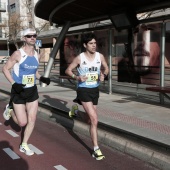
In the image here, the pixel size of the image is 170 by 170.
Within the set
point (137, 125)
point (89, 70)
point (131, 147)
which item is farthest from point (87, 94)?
point (137, 125)

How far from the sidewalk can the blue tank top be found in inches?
73.3

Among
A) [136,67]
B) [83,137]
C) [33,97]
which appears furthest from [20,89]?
[136,67]

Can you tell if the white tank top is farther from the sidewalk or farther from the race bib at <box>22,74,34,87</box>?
the sidewalk

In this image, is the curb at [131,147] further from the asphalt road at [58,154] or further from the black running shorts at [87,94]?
the black running shorts at [87,94]

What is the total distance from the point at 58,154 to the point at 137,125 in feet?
5.90

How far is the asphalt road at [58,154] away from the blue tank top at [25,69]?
119cm

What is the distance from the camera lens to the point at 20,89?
513 cm

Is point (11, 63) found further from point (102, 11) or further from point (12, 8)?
point (12, 8)

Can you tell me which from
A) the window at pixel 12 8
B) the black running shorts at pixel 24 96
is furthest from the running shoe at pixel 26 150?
the window at pixel 12 8

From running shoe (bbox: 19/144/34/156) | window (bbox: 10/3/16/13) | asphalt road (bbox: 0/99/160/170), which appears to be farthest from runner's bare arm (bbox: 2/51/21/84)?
window (bbox: 10/3/16/13)

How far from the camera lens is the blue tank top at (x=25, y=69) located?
5113mm

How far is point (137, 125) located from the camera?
6273 millimetres

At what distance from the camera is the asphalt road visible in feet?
15.5

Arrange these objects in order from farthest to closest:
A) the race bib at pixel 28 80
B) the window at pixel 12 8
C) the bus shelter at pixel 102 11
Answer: the window at pixel 12 8, the bus shelter at pixel 102 11, the race bib at pixel 28 80
